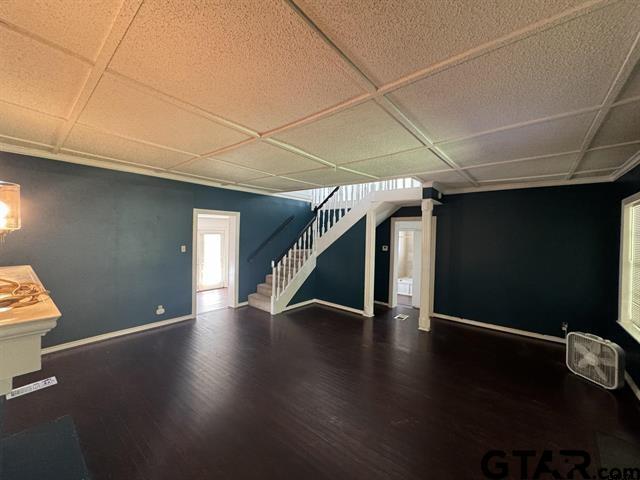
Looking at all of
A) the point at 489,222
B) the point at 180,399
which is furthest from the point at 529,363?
the point at 180,399

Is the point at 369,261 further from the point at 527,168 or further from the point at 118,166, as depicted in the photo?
the point at 118,166

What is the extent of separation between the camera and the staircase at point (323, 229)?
498 centimetres

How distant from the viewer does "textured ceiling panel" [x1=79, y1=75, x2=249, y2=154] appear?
1.61m

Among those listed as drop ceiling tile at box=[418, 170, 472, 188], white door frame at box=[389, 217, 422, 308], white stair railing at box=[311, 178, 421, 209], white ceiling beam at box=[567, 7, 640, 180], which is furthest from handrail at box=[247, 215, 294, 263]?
white ceiling beam at box=[567, 7, 640, 180]

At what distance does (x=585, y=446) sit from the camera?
6.46 feet

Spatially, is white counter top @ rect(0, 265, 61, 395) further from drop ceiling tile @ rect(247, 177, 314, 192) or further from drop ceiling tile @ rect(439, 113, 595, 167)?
drop ceiling tile @ rect(247, 177, 314, 192)

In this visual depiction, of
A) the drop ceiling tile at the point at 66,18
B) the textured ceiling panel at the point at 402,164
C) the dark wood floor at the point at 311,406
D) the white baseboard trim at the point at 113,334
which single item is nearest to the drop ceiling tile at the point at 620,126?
the textured ceiling panel at the point at 402,164

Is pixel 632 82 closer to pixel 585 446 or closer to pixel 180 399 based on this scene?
pixel 585 446

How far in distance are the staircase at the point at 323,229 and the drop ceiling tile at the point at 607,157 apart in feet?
6.69

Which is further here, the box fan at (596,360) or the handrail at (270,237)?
the handrail at (270,237)

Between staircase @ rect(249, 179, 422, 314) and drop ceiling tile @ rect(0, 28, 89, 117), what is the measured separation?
372 centimetres

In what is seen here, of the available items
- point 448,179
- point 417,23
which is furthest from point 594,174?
point 417,23

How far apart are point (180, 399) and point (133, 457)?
62cm

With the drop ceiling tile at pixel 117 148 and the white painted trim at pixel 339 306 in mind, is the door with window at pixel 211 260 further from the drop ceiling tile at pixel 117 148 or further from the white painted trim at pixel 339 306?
the drop ceiling tile at pixel 117 148
